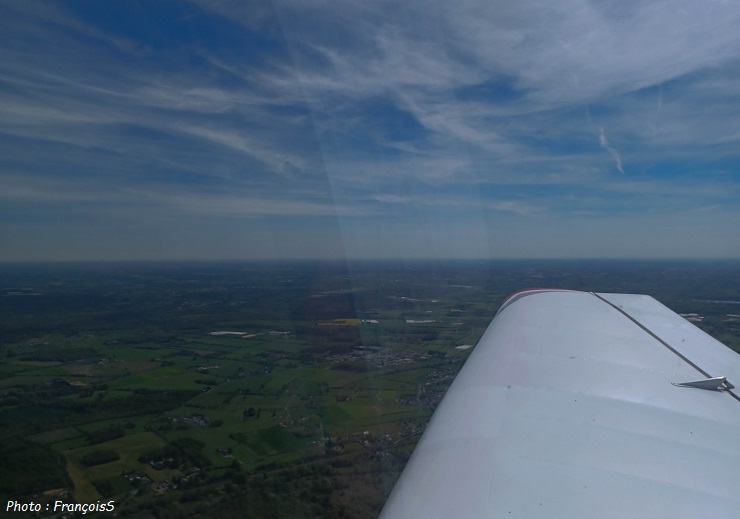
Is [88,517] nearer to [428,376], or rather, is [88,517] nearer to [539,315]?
[539,315]

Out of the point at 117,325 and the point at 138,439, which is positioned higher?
the point at 117,325

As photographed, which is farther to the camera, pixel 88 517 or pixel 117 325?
pixel 117 325

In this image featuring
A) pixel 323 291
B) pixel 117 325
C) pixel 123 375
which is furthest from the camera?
pixel 323 291

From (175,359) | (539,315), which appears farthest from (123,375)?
(539,315)

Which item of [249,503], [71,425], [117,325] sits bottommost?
[249,503]

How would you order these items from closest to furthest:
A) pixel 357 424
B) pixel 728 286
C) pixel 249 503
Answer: pixel 249 503, pixel 357 424, pixel 728 286

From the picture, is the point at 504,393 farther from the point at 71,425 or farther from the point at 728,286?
the point at 728,286
